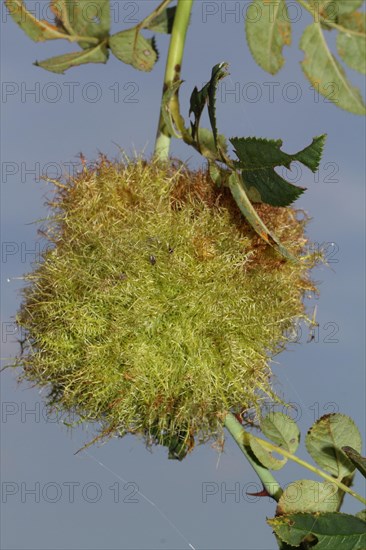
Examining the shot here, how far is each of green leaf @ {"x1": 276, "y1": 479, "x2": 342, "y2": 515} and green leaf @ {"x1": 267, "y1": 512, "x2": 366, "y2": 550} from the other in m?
0.03

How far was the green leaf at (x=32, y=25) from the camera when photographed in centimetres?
196

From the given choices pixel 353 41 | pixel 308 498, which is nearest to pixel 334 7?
pixel 353 41

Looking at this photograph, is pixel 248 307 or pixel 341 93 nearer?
pixel 248 307

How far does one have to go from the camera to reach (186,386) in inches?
63.1

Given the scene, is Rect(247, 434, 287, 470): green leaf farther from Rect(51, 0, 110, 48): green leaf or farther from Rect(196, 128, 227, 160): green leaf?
Rect(51, 0, 110, 48): green leaf

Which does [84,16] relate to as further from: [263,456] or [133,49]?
[263,456]

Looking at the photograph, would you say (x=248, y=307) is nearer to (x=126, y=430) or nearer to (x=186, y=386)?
(x=186, y=386)

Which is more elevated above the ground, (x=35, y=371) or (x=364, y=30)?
(x=364, y=30)

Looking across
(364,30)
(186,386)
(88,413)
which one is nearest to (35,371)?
(88,413)

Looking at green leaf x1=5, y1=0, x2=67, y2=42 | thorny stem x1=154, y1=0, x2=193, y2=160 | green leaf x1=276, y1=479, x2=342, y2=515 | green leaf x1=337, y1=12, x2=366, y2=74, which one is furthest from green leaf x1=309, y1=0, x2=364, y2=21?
green leaf x1=276, y1=479, x2=342, y2=515

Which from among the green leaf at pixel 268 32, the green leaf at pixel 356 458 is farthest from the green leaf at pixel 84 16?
the green leaf at pixel 356 458

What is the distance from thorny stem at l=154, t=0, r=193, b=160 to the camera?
1.82m

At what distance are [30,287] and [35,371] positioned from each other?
153mm

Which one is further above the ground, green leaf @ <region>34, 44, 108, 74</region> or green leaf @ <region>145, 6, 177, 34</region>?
green leaf @ <region>145, 6, 177, 34</region>
